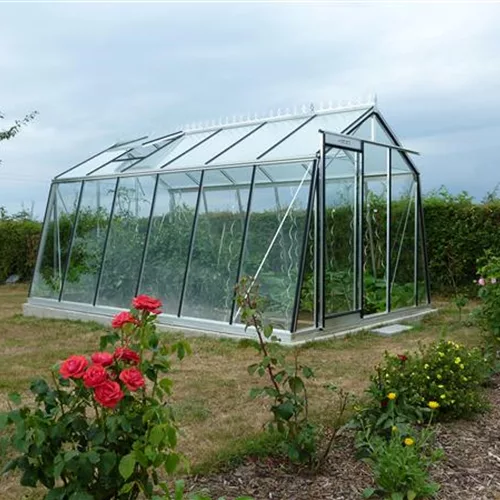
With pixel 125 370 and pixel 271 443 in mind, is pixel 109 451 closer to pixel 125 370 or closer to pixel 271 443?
pixel 125 370

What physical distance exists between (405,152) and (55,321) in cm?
571

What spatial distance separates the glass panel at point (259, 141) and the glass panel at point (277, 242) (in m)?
0.55

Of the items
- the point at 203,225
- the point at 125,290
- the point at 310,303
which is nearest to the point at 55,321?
the point at 125,290

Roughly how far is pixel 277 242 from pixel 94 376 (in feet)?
17.5

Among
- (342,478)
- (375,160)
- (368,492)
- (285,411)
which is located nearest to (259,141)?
(375,160)

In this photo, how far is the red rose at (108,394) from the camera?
2.12 metres

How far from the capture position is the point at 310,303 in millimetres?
7363

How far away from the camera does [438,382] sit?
13.1 ft

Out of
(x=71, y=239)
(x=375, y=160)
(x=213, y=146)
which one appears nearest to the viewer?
(x=375, y=160)

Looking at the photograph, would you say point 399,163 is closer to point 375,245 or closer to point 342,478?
point 375,245

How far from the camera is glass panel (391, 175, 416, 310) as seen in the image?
8758mm

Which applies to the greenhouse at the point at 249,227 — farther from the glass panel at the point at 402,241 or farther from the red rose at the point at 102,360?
the red rose at the point at 102,360

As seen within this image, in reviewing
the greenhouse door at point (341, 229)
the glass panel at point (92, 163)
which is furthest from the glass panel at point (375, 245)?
the glass panel at point (92, 163)

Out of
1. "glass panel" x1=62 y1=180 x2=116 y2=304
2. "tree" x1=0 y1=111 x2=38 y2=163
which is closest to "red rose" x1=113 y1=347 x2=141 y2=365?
"glass panel" x1=62 y1=180 x2=116 y2=304
